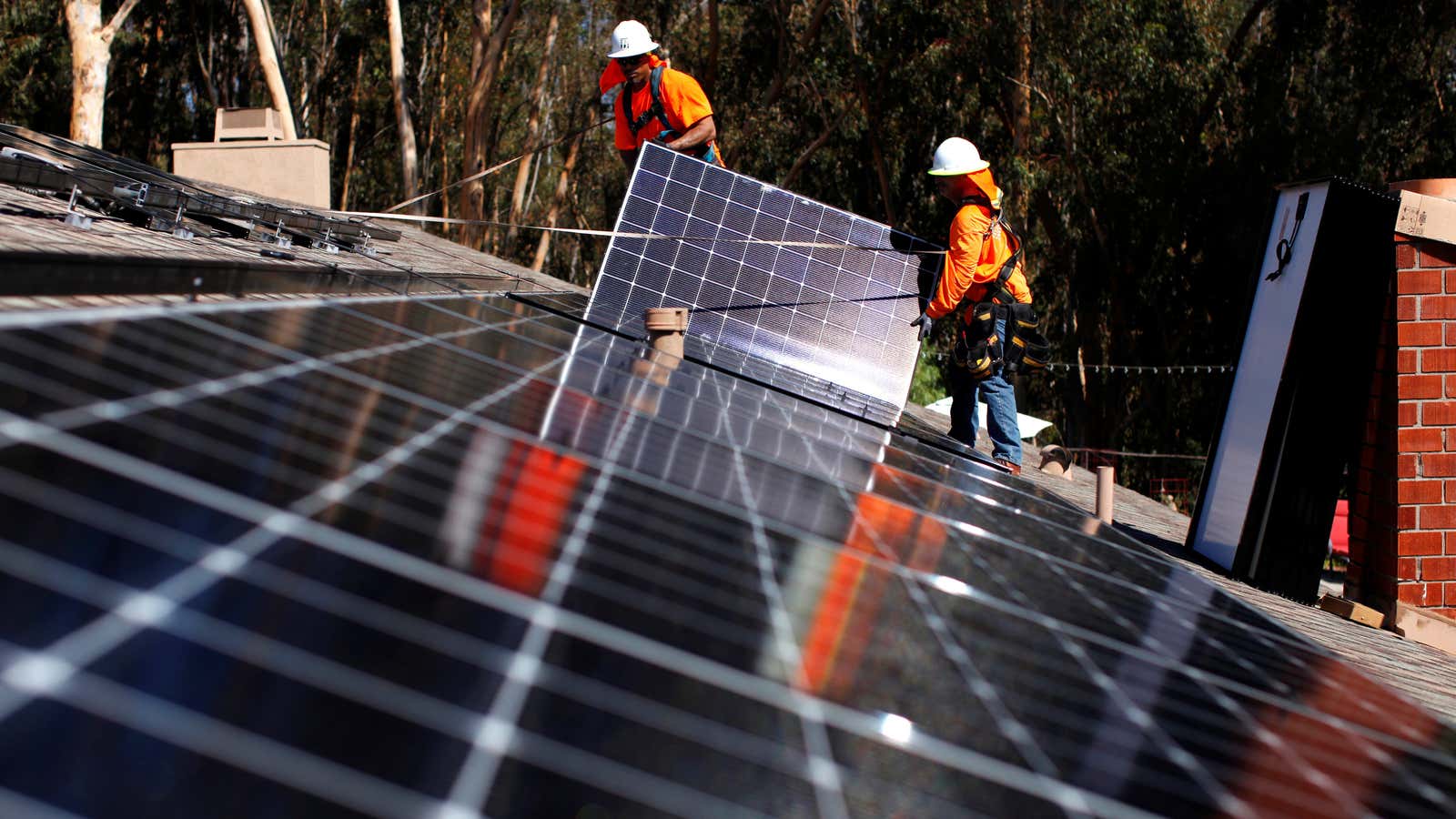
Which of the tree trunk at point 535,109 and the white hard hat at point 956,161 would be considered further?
the tree trunk at point 535,109

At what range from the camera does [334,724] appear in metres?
1.25

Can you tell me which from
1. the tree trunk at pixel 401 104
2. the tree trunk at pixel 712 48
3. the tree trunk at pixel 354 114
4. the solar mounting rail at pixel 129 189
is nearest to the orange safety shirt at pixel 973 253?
the solar mounting rail at pixel 129 189

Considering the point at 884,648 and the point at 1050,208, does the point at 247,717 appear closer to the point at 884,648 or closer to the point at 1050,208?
the point at 884,648

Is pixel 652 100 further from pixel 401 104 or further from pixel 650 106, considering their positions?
pixel 401 104

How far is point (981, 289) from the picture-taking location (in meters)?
8.70

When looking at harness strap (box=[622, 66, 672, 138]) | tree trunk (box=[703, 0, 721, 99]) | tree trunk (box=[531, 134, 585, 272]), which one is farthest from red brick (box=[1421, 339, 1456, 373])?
tree trunk (box=[531, 134, 585, 272])

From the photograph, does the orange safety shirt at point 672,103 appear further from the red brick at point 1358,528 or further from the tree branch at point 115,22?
the tree branch at point 115,22

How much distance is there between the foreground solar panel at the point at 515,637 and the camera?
1201 mm

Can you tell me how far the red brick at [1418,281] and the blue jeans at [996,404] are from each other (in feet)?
8.05

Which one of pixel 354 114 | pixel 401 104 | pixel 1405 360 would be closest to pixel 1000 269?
pixel 1405 360

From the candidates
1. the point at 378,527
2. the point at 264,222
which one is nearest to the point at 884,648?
the point at 378,527

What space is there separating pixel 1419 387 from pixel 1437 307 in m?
0.45

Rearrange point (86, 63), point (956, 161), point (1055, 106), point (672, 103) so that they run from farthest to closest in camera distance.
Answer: point (1055, 106)
point (86, 63)
point (672, 103)
point (956, 161)

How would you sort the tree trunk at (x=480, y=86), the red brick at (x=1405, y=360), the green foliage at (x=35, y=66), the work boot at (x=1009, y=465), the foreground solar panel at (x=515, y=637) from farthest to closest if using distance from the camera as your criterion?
the green foliage at (x=35, y=66) < the tree trunk at (x=480, y=86) < the work boot at (x=1009, y=465) < the red brick at (x=1405, y=360) < the foreground solar panel at (x=515, y=637)
